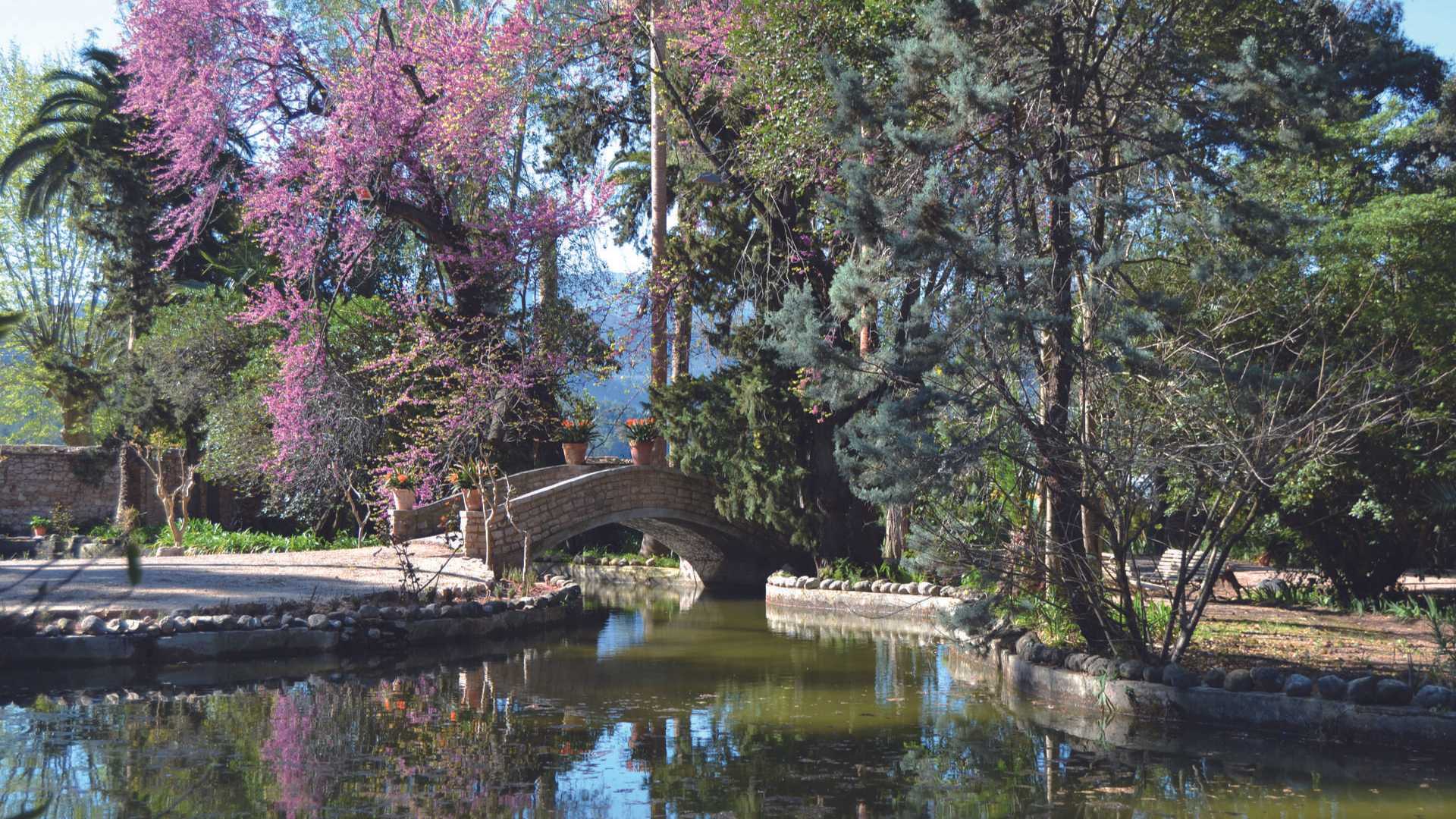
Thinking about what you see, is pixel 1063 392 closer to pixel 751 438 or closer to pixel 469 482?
pixel 751 438

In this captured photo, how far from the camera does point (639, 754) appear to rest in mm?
7258

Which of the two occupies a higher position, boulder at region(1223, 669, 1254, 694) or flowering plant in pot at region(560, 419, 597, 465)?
flowering plant in pot at region(560, 419, 597, 465)

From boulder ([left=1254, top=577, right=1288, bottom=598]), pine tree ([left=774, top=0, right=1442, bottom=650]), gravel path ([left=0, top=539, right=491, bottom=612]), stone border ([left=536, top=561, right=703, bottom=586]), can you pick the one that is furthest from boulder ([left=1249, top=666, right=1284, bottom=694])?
stone border ([left=536, top=561, right=703, bottom=586])

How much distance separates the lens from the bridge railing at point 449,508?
16938 mm

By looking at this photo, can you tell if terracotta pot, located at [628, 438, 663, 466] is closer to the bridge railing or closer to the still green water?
the bridge railing

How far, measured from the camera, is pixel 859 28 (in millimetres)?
12109

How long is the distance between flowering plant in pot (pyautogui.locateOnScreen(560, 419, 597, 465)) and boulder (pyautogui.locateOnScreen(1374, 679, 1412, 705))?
1224 centimetres

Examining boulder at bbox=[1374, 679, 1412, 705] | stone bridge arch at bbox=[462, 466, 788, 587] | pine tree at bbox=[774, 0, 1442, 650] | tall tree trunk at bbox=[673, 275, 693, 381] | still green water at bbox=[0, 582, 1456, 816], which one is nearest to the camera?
still green water at bbox=[0, 582, 1456, 816]

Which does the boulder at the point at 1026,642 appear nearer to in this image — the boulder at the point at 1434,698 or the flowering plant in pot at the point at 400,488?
the boulder at the point at 1434,698

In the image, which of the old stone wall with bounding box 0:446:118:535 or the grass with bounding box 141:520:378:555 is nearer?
the grass with bounding box 141:520:378:555

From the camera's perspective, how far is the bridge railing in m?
16.9

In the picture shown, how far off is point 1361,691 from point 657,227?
13.1 meters

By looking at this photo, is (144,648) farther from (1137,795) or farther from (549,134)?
(549,134)

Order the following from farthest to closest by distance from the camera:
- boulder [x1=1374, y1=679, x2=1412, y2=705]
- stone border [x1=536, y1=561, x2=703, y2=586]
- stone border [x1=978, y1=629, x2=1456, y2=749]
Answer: stone border [x1=536, y1=561, x2=703, y2=586] < boulder [x1=1374, y1=679, x2=1412, y2=705] < stone border [x1=978, y1=629, x2=1456, y2=749]
